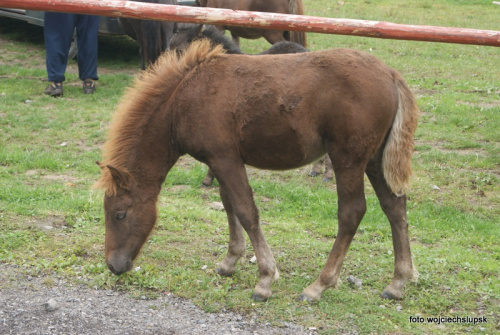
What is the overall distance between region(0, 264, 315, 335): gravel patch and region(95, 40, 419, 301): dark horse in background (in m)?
0.33

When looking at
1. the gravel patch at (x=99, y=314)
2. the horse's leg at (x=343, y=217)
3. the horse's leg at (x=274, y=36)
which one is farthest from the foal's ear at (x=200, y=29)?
the gravel patch at (x=99, y=314)

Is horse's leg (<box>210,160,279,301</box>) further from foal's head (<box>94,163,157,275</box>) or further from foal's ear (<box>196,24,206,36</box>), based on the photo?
foal's ear (<box>196,24,206,36</box>)

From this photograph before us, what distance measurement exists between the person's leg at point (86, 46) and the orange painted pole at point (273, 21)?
5.47 m

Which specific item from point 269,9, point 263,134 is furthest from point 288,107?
point 269,9

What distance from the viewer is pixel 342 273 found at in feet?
17.4

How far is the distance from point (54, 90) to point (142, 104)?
248 inches

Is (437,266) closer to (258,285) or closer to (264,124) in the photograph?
(258,285)

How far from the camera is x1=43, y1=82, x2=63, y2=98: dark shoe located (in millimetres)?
10664

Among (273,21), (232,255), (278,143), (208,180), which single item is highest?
(273,21)

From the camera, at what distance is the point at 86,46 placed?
430 inches

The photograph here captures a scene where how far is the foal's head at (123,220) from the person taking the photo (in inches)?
189

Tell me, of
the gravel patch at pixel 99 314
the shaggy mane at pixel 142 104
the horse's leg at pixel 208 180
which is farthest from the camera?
the horse's leg at pixel 208 180

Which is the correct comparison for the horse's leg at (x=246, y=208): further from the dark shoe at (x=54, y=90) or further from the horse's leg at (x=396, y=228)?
the dark shoe at (x=54, y=90)

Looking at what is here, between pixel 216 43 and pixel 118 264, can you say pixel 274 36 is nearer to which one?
pixel 216 43
